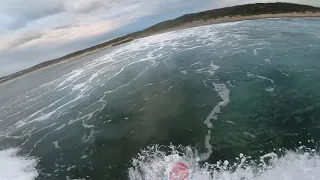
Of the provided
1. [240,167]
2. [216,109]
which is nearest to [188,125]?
[216,109]

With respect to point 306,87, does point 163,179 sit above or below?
above

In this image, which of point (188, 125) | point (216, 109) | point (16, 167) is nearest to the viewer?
point (16, 167)

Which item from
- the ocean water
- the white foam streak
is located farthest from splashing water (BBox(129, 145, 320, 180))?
the white foam streak

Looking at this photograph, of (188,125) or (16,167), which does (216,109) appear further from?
(16,167)

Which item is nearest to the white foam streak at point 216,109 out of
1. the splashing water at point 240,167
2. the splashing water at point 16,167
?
the splashing water at point 240,167

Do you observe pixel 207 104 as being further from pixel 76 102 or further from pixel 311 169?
pixel 76 102

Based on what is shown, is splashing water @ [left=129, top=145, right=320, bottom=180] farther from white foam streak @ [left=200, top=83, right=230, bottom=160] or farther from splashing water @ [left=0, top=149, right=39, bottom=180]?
splashing water @ [left=0, top=149, right=39, bottom=180]

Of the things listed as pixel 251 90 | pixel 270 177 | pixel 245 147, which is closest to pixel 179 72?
pixel 251 90

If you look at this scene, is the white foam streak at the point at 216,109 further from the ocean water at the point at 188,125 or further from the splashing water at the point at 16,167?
the splashing water at the point at 16,167
